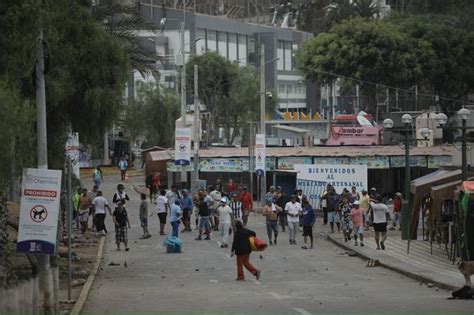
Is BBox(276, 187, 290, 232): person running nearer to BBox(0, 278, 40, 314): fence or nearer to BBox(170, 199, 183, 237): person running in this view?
BBox(170, 199, 183, 237): person running

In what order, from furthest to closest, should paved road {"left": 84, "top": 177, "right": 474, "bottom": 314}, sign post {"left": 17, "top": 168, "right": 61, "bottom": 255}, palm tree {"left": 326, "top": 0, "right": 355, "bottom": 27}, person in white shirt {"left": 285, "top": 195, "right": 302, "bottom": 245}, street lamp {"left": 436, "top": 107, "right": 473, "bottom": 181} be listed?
1. palm tree {"left": 326, "top": 0, "right": 355, "bottom": 27}
2. person in white shirt {"left": 285, "top": 195, "right": 302, "bottom": 245}
3. street lamp {"left": 436, "top": 107, "right": 473, "bottom": 181}
4. paved road {"left": 84, "top": 177, "right": 474, "bottom": 314}
5. sign post {"left": 17, "top": 168, "right": 61, "bottom": 255}

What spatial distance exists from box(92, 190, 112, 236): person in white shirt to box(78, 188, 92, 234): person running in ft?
1.13

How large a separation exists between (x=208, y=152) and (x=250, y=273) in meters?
33.6

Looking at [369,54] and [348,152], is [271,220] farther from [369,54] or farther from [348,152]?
[369,54]

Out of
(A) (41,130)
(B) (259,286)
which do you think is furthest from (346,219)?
(A) (41,130)

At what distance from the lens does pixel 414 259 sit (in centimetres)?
3022

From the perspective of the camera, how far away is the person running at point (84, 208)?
1502 inches

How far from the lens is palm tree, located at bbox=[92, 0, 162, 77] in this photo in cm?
2820

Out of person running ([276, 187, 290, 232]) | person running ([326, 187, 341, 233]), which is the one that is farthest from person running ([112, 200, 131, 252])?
person running ([326, 187, 341, 233])

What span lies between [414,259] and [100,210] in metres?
11.6

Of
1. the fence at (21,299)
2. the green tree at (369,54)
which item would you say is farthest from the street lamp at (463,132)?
the green tree at (369,54)

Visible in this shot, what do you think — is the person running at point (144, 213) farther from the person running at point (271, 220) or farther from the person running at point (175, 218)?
the person running at point (271, 220)

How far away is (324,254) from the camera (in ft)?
107

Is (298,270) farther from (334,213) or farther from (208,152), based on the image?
→ (208,152)
